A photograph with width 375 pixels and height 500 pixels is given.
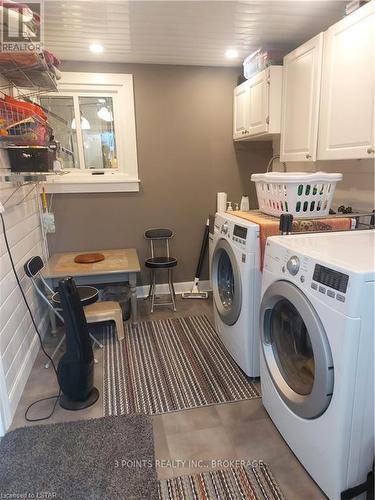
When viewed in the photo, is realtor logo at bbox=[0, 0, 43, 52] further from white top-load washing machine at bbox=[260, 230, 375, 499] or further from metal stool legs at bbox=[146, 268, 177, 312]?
metal stool legs at bbox=[146, 268, 177, 312]

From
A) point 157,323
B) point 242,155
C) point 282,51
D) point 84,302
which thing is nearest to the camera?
point 84,302

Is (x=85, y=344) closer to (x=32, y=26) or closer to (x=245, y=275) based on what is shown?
(x=245, y=275)

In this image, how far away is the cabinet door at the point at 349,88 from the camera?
1.73 metres

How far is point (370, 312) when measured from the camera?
1.08m

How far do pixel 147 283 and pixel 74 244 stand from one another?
868mm

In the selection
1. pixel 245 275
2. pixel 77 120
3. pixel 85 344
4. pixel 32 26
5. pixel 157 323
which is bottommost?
pixel 157 323

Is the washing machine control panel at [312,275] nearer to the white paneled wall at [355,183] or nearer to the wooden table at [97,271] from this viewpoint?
the white paneled wall at [355,183]

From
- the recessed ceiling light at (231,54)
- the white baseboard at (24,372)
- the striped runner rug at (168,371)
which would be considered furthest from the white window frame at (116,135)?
the striped runner rug at (168,371)

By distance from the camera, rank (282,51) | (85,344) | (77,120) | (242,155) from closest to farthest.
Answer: (85,344) → (282,51) → (77,120) → (242,155)

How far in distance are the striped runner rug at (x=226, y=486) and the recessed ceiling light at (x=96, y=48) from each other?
9.73 ft

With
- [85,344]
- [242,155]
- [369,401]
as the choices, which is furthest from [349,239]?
[242,155]

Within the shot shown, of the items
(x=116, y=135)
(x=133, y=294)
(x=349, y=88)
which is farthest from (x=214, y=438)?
(x=116, y=135)

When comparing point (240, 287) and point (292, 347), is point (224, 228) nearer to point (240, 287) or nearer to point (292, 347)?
point (240, 287)

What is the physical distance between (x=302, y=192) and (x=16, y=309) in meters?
1.95
